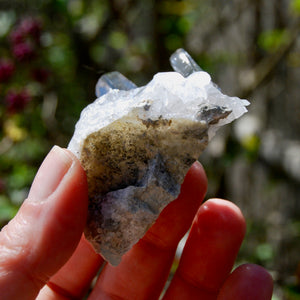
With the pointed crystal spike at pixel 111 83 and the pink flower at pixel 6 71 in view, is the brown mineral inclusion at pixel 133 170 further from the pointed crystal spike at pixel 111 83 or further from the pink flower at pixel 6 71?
the pink flower at pixel 6 71

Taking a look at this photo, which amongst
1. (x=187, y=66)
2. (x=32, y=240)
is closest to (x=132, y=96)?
(x=187, y=66)

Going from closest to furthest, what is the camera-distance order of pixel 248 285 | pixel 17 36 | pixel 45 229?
pixel 45 229 < pixel 248 285 < pixel 17 36

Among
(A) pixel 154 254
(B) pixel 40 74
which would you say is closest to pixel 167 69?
(B) pixel 40 74

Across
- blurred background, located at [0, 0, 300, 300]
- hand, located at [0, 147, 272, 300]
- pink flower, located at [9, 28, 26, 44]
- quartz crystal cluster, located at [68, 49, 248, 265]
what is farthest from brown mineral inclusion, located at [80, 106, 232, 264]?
pink flower, located at [9, 28, 26, 44]

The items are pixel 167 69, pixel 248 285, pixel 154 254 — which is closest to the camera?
pixel 248 285

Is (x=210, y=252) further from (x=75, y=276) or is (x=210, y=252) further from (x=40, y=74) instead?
(x=40, y=74)

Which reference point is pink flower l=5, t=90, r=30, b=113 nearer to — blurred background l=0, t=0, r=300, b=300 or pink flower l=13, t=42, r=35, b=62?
blurred background l=0, t=0, r=300, b=300
